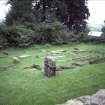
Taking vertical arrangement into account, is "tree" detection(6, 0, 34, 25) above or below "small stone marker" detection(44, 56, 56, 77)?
above

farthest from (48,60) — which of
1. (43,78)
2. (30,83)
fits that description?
(30,83)

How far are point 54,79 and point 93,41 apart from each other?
1245cm

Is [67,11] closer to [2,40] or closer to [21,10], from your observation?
[21,10]

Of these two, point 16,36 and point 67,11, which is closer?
point 16,36

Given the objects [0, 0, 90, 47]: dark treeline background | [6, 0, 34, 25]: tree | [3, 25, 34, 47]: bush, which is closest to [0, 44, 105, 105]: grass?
[3, 25, 34, 47]: bush

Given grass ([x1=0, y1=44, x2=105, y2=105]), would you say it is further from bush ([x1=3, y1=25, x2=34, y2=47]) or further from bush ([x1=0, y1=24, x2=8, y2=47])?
bush ([x1=3, y1=25, x2=34, y2=47])

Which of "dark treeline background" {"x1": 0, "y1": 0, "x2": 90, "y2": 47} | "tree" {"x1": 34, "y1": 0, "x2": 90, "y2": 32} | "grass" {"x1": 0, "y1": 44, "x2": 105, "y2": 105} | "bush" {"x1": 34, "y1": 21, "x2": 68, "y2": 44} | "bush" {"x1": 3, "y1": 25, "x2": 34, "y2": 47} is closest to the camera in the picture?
"grass" {"x1": 0, "y1": 44, "x2": 105, "y2": 105}

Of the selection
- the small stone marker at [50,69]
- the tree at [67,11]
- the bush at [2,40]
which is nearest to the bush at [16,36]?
the bush at [2,40]

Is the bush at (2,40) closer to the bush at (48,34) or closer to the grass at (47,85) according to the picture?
the bush at (48,34)

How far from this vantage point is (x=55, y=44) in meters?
16.7

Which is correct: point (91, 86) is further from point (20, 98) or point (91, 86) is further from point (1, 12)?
point (1, 12)

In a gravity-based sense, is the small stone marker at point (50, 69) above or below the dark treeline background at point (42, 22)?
below

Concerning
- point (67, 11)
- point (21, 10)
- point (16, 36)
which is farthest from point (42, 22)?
point (67, 11)

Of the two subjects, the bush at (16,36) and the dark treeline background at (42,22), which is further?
the dark treeline background at (42,22)
